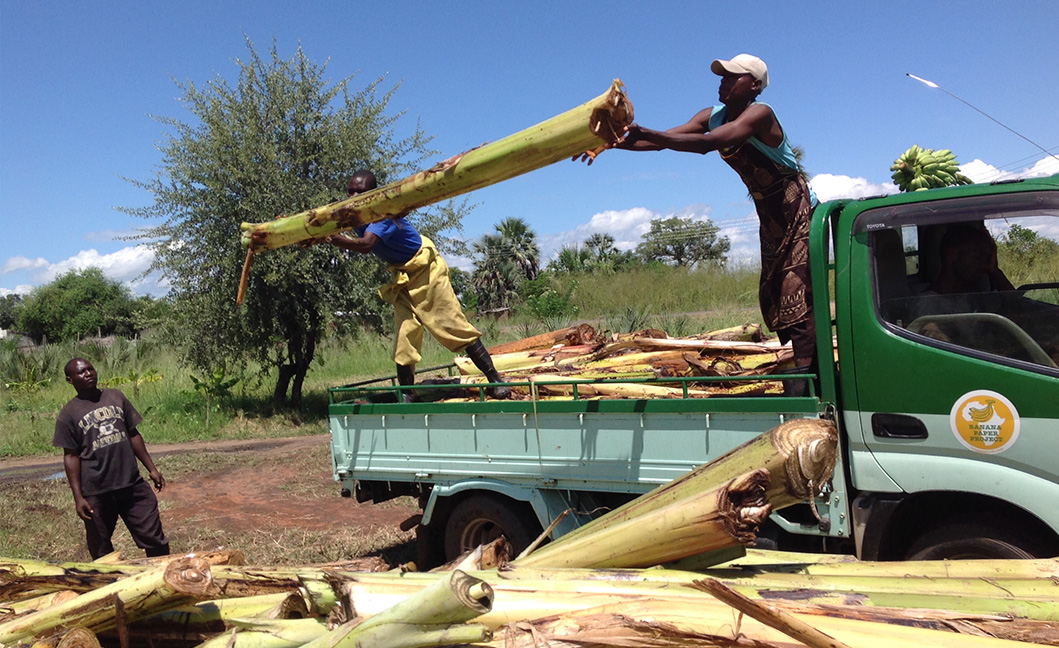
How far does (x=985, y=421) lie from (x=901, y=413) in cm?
34

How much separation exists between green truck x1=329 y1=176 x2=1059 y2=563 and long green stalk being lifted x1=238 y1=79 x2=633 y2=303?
1211 millimetres

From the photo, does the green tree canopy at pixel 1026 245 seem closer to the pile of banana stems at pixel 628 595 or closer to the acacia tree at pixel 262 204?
the pile of banana stems at pixel 628 595

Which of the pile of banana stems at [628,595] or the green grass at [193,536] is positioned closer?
the pile of banana stems at [628,595]

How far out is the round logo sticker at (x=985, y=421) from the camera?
10.6ft

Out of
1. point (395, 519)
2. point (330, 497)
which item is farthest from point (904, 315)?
point (330, 497)

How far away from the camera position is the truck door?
323 cm

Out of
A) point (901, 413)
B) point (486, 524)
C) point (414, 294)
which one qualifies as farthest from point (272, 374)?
point (901, 413)

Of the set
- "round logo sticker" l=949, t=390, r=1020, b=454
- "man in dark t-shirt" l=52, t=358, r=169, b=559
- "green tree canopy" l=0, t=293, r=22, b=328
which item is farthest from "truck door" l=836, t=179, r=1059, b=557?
"green tree canopy" l=0, t=293, r=22, b=328

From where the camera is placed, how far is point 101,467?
5496 millimetres

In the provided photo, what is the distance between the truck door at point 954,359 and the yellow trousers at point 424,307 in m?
2.85

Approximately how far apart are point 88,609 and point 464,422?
234 centimetres

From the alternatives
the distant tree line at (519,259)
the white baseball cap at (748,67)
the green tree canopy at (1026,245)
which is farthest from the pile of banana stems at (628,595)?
the distant tree line at (519,259)

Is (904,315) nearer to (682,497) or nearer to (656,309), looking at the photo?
(682,497)

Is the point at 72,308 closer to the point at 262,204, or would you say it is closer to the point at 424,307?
the point at 262,204
